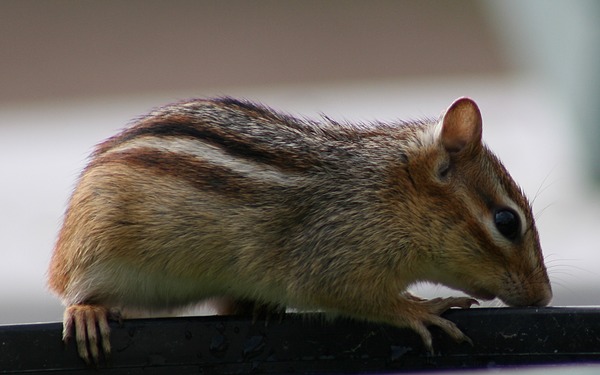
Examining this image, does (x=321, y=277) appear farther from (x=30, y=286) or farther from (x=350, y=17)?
(x=350, y=17)

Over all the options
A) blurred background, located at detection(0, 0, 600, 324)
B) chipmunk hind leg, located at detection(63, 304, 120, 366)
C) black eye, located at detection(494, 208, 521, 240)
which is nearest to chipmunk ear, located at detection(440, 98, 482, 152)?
black eye, located at detection(494, 208, 521, 240)

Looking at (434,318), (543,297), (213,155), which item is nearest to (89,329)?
(213,155)

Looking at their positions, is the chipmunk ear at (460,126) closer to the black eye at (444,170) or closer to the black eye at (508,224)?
the black eye at (444,170)

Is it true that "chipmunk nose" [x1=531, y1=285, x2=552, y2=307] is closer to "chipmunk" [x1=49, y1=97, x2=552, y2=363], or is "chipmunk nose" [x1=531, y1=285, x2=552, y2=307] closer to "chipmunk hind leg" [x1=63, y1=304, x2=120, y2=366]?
"chipmunk" [x1=49, y1=97, x2=552, y2=363]

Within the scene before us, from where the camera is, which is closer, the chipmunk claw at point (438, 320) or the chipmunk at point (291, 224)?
the chipmunk claw at point (438, 320)

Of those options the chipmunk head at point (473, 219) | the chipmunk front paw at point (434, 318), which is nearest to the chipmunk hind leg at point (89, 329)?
the chipmunk front paw at point (434, 318)

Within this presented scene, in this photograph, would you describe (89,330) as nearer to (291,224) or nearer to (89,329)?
(89,329)
